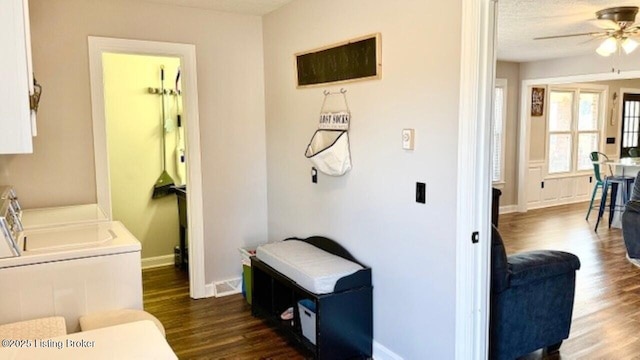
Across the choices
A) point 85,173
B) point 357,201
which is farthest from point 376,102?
point 85,173

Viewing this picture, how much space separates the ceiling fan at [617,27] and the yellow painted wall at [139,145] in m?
3.97

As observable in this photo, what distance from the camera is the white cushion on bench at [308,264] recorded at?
9.18 ft

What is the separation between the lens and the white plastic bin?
2873 mm

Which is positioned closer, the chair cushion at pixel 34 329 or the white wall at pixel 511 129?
the chair cushion at pixel 34 329

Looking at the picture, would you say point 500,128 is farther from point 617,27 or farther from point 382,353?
point 382,353

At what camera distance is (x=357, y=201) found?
3.10m

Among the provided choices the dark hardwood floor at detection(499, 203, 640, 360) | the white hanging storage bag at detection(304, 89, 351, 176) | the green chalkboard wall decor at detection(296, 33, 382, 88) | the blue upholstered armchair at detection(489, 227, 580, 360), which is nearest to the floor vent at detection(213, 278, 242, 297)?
the white hanging storage bag at detection(304, 89, 351, 176)

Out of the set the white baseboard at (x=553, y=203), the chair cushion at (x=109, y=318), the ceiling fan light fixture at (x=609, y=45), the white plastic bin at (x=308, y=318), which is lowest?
the white baseboard at (x=553, y=203)

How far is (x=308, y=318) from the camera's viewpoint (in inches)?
115

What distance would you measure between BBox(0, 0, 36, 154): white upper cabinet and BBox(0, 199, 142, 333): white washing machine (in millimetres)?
764

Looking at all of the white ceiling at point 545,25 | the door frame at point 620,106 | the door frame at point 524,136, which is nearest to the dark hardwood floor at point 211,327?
the white ceiling at point 545,25

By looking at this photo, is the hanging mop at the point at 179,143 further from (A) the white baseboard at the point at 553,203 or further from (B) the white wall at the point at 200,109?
(A) the white baseboard at the point at 553,203

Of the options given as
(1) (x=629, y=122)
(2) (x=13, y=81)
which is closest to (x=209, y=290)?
(2) (x=13, y=81)

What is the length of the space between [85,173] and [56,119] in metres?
0.42
